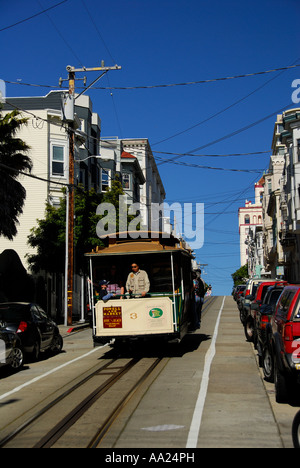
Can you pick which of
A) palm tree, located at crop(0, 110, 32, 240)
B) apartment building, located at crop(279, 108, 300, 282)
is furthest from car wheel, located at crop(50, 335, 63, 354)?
apartment building, located at crop(279, 108, 300, 282)

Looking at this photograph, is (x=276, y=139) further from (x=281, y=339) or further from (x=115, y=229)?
(x=281, y=339)

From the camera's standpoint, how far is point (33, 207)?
113 ft

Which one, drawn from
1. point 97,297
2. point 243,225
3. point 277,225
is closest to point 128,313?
point 97,297

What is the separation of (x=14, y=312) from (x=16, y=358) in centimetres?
188

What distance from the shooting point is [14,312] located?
14547 millimetres

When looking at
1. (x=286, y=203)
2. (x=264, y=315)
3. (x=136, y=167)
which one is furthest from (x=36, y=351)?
(x=136, y=167)

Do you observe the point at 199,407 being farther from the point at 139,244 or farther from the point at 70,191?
the point at 70,191

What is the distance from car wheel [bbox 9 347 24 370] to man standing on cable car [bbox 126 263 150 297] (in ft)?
9.88

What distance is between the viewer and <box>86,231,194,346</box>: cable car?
13406mm

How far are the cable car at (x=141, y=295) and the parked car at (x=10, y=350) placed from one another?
6.15 feet

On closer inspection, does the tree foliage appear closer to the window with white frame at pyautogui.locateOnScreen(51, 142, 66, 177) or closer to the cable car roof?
the window with white frame at pyautogui.locateOnScreen(51, 142, 66, 177)

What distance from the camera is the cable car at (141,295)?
44.0 feet

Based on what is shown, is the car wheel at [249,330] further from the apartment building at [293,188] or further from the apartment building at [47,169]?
the apartment building at [293,188]
